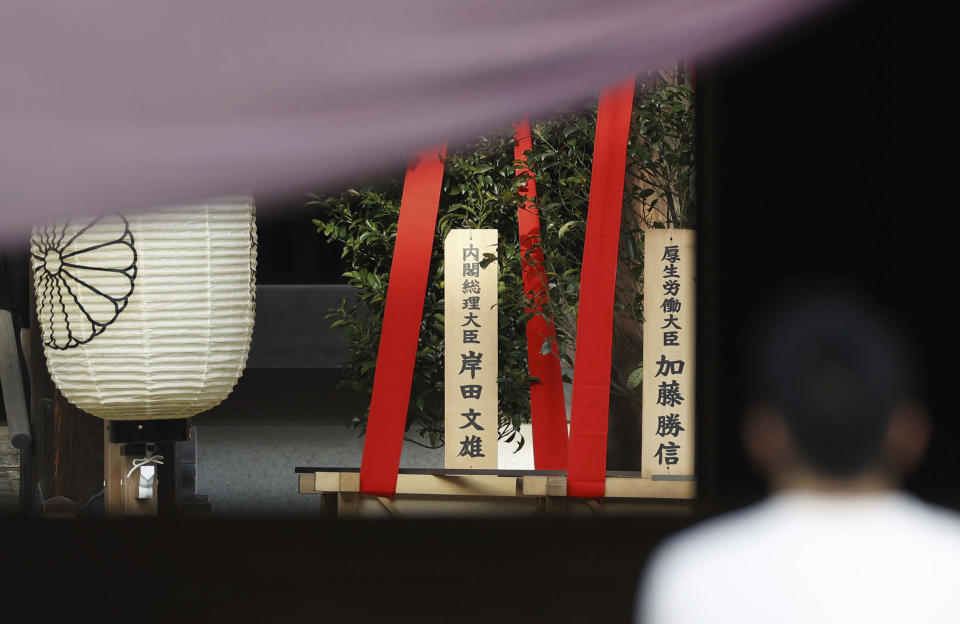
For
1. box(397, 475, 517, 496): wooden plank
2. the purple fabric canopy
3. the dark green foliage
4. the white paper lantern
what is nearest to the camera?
the purple fabric canopy

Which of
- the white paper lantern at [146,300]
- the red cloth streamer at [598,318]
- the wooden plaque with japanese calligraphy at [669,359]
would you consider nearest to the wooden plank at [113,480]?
the white paper lantern at [146,300]

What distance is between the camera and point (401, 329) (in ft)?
11.5

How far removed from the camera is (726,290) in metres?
2.48

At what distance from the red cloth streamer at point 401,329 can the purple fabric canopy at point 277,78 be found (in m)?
1.08

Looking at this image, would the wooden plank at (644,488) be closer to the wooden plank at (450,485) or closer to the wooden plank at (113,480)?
the wooden plank at (450,485)

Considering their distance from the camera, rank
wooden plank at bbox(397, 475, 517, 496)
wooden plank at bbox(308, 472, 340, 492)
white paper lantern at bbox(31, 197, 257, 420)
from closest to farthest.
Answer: white paper lantern at bbox(31, 197, 257, 420), wooden plank at bbox(397, 475, 517, 496), wooden plank at bbox(308, 472, 340, 492)

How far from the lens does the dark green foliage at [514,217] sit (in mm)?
3678

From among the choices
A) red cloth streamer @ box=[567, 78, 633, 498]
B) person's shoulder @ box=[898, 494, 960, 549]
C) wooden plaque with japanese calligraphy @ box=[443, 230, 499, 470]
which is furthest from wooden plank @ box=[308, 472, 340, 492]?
person's shoulder @ box=[898, 494, 960, 549]

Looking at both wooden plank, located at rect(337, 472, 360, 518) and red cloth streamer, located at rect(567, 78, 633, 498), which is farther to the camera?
wooden plank, located at rect(337, 472, 360, 518)

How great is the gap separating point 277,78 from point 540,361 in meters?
2.01

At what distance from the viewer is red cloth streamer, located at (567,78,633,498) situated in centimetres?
330

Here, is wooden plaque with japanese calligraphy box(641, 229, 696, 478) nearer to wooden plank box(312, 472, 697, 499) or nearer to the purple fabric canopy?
wooden plank box(312, 472, 697, 499)

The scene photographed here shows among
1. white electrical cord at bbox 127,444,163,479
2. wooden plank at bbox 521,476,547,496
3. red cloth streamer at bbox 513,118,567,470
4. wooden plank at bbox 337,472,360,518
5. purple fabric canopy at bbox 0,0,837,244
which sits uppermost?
purple fabric canopy at bbox 0,0,837,244

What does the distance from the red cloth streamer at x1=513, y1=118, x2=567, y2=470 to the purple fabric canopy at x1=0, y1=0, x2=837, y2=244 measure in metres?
1.35
